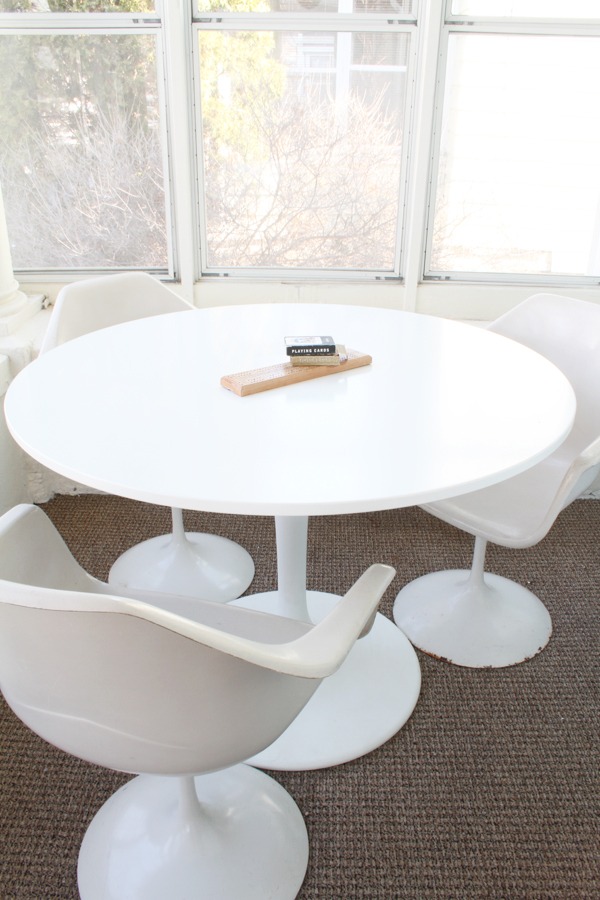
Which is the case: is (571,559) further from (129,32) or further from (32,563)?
(129,32)

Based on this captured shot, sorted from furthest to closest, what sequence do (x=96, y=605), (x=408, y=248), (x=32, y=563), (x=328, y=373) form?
(x=408, y=248), (x=328, y=373), (x=32, y=563), (x=96, y=605)

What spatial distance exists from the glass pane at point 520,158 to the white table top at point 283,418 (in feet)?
3.85

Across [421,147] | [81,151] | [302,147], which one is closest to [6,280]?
[81,151]

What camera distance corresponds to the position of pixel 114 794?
1585mm

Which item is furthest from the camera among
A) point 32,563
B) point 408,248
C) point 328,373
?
point 408,248

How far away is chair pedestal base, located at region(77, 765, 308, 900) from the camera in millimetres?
1391

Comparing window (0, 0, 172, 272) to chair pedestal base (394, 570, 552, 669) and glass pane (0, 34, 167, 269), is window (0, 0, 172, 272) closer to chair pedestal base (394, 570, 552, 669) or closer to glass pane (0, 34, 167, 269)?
glass pane (0, 34, 167, 269)

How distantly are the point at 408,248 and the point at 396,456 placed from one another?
191 centimetres

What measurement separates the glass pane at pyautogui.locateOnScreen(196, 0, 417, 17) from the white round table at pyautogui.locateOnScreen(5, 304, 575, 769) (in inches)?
50.3

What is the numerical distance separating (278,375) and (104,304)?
0.96m

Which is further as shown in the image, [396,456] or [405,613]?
[405,613]

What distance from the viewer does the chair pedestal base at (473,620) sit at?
206 centimetres

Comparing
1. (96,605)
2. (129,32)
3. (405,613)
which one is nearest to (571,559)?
(405,613)

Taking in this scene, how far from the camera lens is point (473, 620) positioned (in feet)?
7.06
